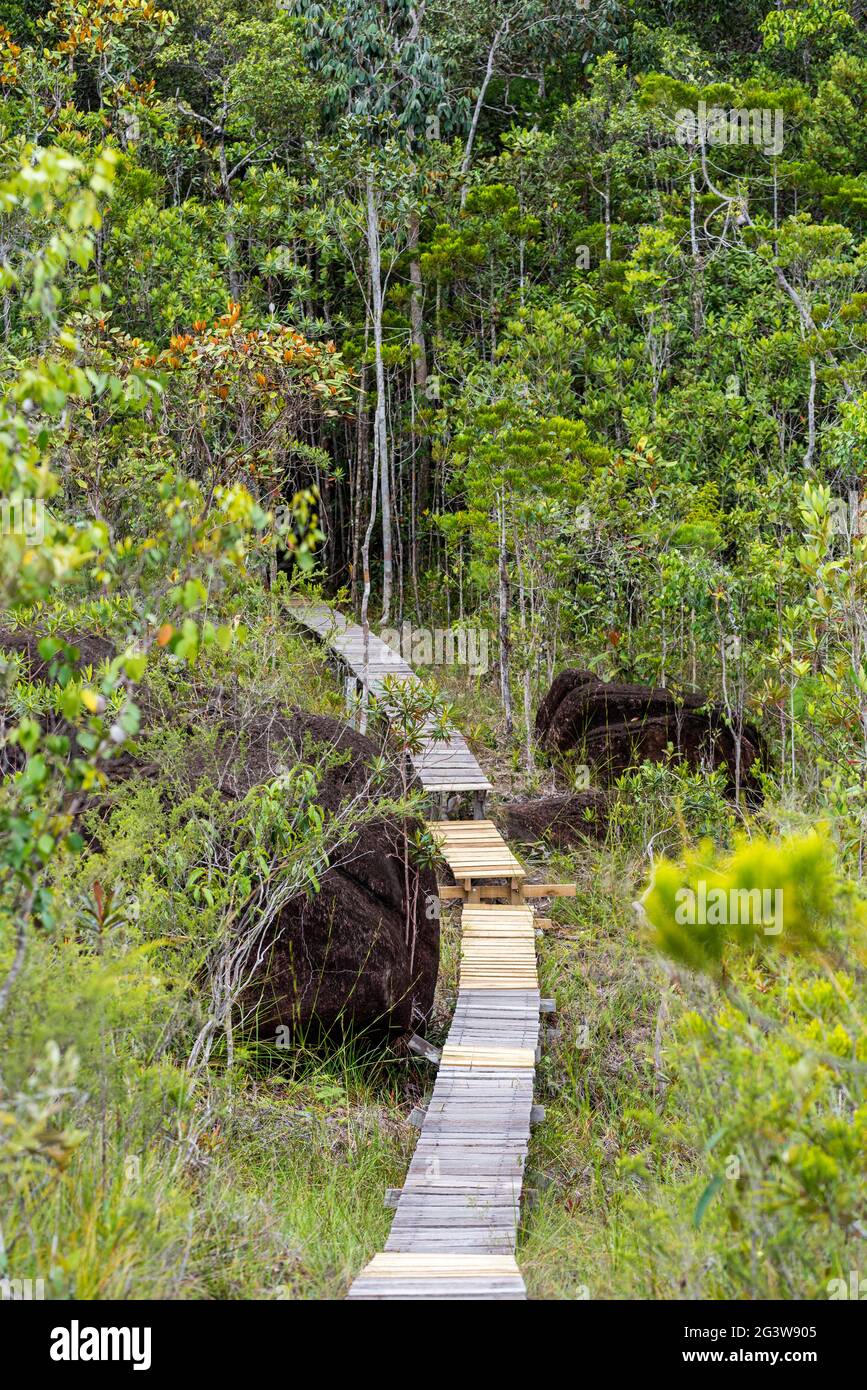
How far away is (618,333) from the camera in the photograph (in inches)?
497

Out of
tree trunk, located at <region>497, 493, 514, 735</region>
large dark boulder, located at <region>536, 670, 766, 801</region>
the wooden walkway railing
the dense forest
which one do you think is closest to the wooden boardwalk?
the wooden walkway railing

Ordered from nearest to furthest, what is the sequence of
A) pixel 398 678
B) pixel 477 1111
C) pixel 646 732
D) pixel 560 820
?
1. pixel 477 1111
2. pixel 560 820
3. pixel 646 732
4. pixel 398 678

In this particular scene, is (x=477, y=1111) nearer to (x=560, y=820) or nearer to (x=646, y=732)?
(x=560, y=820)

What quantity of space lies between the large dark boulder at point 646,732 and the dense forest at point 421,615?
0.12ft

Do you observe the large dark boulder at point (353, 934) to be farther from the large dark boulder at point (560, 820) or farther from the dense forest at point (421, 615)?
the large dark boulder at point (560, 820)

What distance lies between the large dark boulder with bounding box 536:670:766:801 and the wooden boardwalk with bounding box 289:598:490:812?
792 mm

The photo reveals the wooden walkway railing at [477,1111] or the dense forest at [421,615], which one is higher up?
the dense forest at [421,615]

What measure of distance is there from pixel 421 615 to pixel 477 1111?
8.48 metres

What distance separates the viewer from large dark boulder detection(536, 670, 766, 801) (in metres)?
9.16

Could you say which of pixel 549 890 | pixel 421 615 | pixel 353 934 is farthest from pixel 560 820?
pixel 421 615

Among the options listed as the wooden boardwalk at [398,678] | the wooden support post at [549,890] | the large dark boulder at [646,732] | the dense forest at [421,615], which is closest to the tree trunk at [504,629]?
the dense forest at [421,615]

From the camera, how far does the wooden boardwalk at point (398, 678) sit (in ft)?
29.1

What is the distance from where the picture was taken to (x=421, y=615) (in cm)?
1350
